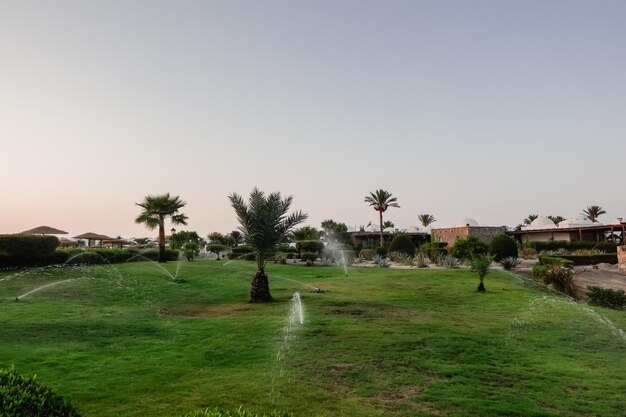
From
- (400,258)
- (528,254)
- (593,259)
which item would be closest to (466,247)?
(400,258)

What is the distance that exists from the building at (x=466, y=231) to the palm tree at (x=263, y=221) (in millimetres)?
37908

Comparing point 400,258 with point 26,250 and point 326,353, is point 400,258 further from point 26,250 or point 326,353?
point 326,353

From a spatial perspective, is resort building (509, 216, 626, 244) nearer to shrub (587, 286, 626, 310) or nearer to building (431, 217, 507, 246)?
building (431, 217, 507, 246)

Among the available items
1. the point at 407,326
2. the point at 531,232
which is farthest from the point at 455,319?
the point at 531,232

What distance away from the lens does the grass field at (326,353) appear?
25.9ft

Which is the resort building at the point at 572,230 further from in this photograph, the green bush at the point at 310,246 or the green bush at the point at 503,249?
the green bush at the point at 310,246

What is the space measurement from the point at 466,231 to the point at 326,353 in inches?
1953

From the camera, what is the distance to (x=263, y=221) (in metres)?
20.6

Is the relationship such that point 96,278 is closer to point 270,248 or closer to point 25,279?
point 25,279

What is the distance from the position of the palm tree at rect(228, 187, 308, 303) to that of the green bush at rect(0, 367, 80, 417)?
51.4 feet

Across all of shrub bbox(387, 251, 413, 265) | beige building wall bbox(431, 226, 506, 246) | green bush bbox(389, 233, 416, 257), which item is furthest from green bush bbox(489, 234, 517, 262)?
beige building wall bbox(431, 226, 506, 246)

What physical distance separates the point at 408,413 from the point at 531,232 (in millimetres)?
59899

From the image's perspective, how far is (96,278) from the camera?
24.5 metres

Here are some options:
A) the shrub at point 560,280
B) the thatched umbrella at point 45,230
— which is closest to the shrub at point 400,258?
the shrub at point 560,280
